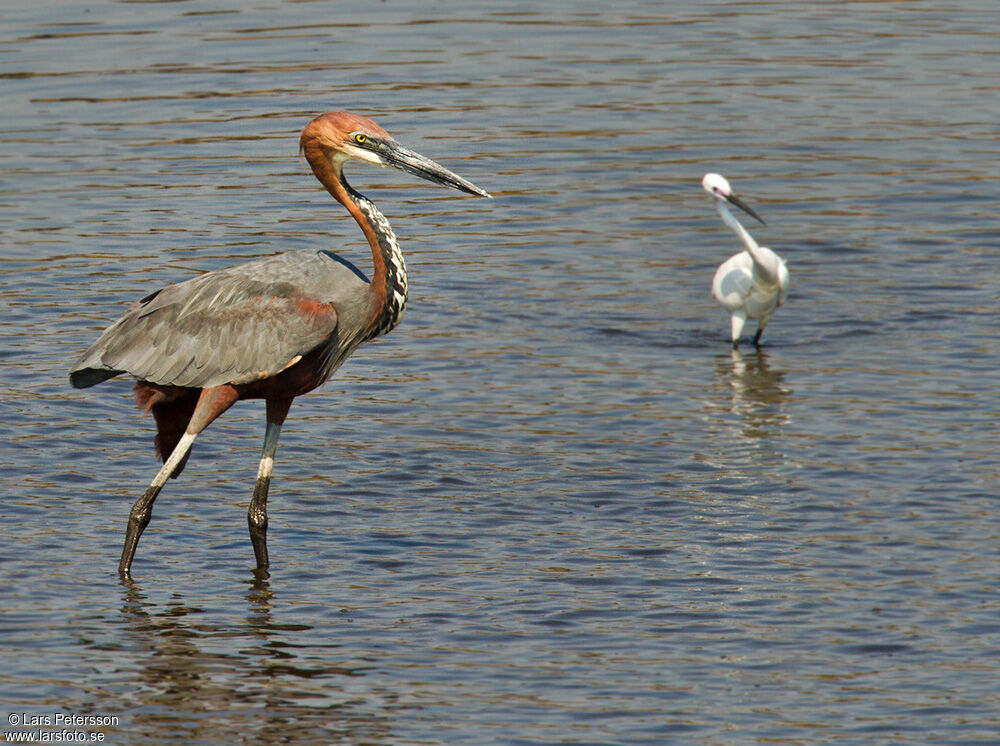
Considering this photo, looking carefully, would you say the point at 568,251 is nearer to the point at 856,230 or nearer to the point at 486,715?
the point at 856,230

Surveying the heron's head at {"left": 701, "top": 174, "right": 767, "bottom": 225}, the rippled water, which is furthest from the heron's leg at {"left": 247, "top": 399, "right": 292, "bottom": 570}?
the heron's head at {"left": 701, "top": 174, "right": 767, "bottom": 225}

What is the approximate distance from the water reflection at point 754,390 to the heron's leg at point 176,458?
10.8 ft

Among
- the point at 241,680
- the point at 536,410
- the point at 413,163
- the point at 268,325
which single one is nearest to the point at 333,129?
the point at 413,163

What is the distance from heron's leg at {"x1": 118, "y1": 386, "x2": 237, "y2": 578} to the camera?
306 inches

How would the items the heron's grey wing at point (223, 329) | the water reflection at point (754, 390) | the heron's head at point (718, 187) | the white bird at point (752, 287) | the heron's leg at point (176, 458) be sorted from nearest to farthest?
the heron's grey wing at point (223, 329) < the heron's leg at point (176, 458) < the water reflection at point (754, 390) < the white bird at point (752, 287) < the heron's head at point (718, 187)

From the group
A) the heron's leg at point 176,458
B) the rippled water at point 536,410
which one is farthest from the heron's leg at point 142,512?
the rippled water at point 536,410

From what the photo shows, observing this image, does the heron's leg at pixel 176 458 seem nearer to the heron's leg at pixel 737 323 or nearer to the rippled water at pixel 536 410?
the rippled water at pixel 536 410

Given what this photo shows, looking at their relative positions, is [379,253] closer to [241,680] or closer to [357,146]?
[357,146]

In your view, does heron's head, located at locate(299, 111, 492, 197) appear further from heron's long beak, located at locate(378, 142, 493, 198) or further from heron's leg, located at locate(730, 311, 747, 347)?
heron's leg, located at locate(730, 311, 747, 347)

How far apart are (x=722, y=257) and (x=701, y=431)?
3954 mm

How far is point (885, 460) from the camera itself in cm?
912

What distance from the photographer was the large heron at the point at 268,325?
303 inches

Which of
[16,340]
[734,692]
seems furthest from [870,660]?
[16,340]

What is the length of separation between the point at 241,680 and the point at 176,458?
1.37 m
